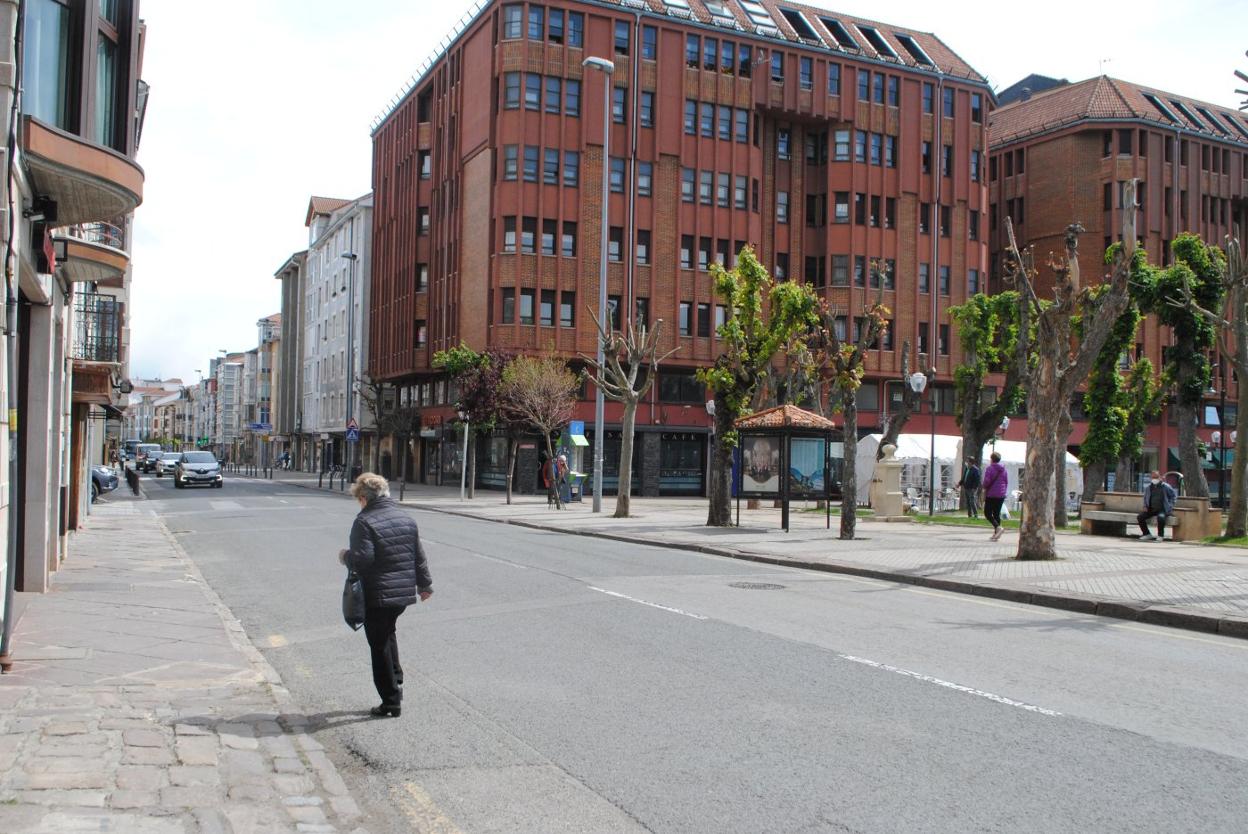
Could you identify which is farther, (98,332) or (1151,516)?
(1151,516)

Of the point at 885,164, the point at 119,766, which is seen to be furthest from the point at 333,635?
the point at 885,164

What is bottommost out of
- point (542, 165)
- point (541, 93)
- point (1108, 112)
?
point (542, 165)

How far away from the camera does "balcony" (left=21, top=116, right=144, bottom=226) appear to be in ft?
31.0

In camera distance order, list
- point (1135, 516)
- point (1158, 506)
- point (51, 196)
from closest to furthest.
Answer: point (51, 196) → point (1158, 506) → point (1135, 516)

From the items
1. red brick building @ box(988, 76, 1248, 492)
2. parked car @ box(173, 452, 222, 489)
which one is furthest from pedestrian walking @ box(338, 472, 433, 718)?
red brick building @ box(988, 76, 1248, 492)

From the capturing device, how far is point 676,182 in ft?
167

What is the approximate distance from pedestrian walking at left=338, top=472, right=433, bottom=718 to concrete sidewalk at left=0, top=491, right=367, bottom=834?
0.55 meters

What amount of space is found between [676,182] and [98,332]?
33.7 m

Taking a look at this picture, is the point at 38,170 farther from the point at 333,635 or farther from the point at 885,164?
the point at 885,164

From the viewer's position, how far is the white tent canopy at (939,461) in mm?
41000

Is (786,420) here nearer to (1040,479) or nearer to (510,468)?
(1040,479)

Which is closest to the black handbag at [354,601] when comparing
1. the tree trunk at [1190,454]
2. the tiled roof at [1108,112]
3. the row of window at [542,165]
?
the tree trunk at [1190,454]

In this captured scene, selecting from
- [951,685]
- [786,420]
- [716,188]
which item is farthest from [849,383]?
[716,188]

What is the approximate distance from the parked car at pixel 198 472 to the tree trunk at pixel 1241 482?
40.8m
